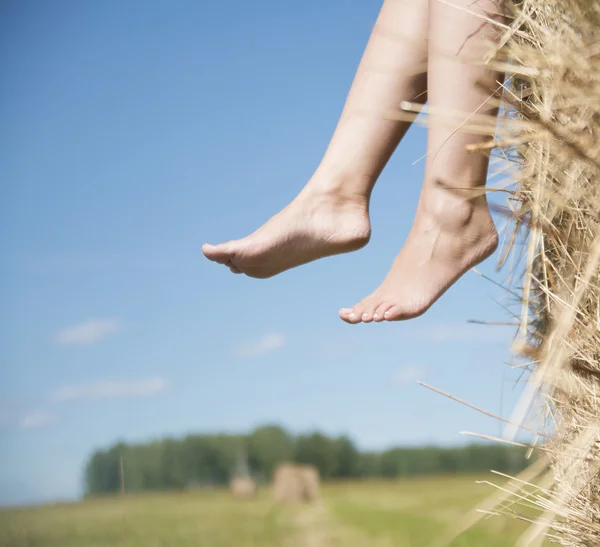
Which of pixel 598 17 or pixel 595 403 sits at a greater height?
pixel 598 17

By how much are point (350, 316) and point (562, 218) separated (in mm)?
546

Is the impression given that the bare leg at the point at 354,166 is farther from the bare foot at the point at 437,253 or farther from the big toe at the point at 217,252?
the bare foot at the point at 437,253

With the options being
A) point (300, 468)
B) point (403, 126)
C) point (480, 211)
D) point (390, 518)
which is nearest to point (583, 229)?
point (480, 211)

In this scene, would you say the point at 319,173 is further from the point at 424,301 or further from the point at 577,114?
the point at 577,114

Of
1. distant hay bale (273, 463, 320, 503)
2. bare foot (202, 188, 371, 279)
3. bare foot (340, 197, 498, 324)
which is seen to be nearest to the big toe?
bare foot (202, 188, 371, 279)

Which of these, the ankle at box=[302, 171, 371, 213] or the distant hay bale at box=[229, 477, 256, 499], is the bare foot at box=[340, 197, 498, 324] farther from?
the distant hay bale at box=[229, 477, 256, 499]

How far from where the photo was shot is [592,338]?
30.8 inches

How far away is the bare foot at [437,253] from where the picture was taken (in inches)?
48.3

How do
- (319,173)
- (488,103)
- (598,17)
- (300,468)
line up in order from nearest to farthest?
1. (598,17)
2. (488,103)
3. (319,173)
4. (300,468)

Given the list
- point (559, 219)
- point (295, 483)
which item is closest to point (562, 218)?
point (559, 219)

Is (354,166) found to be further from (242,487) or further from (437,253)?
(242,487)

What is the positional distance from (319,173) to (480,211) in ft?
1.12

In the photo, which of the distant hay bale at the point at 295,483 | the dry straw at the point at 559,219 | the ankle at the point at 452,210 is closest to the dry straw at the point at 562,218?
the dry straw at the point at 559,219

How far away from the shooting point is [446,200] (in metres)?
1.21
